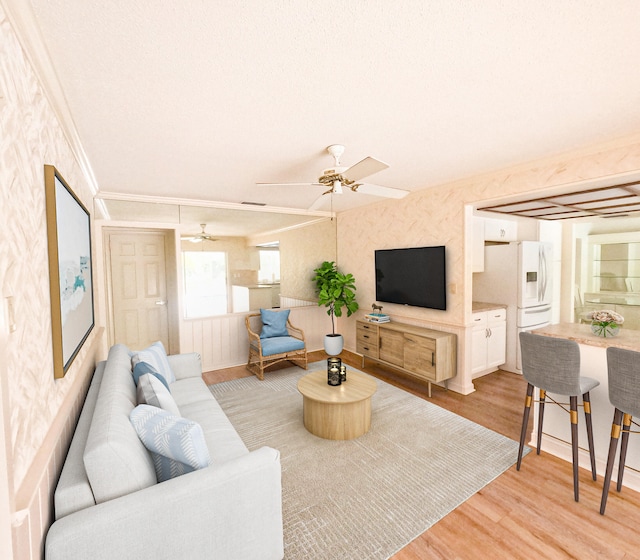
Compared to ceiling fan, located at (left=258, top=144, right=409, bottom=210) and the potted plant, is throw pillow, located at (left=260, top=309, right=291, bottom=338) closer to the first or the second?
the potted plant

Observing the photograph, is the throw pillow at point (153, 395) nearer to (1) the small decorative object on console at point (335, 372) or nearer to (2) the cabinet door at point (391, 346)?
(1) the small decorative object on console at point (335, 372)

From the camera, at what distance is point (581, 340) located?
2.30 m

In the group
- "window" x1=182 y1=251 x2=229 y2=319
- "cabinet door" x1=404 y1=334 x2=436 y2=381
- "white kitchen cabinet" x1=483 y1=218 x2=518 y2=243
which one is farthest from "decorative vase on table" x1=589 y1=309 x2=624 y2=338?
"window" x1=182 y1=251 x2=229 y2=319

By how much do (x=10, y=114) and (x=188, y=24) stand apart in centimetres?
73

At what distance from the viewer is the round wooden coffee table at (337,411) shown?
2.76 meters

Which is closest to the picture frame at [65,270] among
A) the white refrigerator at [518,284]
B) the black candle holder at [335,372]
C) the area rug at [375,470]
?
the area rug at [375,470]

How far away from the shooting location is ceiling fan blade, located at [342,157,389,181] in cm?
208

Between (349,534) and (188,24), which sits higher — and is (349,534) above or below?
below

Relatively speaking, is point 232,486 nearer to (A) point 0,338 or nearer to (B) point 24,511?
(B) point 24,511

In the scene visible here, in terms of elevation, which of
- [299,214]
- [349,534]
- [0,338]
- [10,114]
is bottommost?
[349,534]

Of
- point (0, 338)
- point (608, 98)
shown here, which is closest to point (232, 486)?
point (0, 338)

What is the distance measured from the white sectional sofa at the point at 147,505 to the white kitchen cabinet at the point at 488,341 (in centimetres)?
323

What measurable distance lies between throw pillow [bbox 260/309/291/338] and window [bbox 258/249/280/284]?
65cm

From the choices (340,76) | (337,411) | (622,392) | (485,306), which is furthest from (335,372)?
(485,306)
